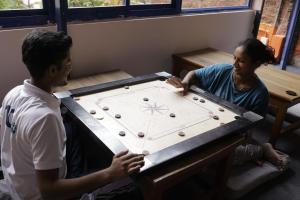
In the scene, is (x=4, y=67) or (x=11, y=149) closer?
(x=11, y=149)

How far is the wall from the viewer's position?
7.01 feet

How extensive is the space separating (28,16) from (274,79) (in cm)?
214

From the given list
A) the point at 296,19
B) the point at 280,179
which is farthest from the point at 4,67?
the point at 296,19

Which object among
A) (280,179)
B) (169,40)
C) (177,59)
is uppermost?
(169,40)

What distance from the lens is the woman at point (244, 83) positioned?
1.90 meters

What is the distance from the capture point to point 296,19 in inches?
166

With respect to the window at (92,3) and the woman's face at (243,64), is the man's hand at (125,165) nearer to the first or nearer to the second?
the woman's face at (243,64)

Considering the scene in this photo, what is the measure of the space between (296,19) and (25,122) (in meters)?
4.31

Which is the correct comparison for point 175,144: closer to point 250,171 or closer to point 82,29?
point 250,171

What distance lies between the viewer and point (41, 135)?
0.94 meters

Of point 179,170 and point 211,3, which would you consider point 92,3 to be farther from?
point 179,170

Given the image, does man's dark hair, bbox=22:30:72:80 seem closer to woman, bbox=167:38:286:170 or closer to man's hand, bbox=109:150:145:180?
man's hand, bbox=109:150:145:180

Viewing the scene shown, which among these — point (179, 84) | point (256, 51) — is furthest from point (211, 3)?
point (179, 84)

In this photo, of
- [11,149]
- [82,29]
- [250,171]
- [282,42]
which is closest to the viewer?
[11,149]
